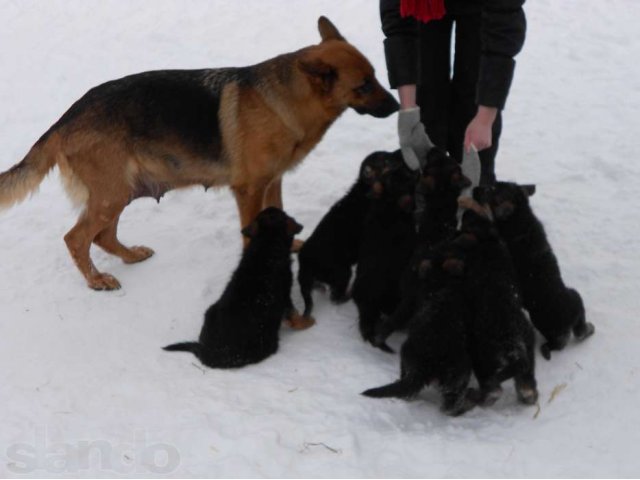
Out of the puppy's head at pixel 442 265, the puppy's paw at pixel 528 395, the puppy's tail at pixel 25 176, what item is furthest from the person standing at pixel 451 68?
the puppy's tail at pixel 25 176

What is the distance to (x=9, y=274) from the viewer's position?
5.38 metres

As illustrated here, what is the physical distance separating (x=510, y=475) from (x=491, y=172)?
2.53 metres

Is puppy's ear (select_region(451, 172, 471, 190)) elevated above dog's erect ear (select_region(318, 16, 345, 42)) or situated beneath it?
situated beneath

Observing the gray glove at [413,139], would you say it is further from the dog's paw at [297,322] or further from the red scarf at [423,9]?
the dog's paw at [297,322]

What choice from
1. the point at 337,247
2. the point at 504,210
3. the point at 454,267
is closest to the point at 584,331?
the point at 504,210

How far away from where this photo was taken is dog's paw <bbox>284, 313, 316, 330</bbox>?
4612mm

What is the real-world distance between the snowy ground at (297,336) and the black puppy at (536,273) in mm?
162

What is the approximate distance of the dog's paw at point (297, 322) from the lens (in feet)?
15.1

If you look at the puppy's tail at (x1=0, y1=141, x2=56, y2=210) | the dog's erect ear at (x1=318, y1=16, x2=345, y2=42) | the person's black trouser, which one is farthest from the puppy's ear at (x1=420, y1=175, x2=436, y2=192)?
the puppy's tail at (x1=0, y1=141, x2=56, y2=210)

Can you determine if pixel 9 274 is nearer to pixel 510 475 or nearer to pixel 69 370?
pixel 69 370

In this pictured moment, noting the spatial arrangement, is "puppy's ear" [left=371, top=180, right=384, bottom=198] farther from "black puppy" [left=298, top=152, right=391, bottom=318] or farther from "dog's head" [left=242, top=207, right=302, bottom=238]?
"dog's head" [left=242, top=207, right=302, bottom=238]

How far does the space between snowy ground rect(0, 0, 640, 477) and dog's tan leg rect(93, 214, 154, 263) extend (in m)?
0.10

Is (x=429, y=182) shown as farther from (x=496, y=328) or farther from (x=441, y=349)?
(x=441, y=349)

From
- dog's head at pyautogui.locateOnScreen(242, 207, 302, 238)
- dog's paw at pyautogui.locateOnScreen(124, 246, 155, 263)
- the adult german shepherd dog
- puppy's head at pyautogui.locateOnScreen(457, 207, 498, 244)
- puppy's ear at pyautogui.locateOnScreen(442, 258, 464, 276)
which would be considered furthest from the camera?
dog's paw at pyautogui.locateOnScreen(124, 246, 155, 263)
